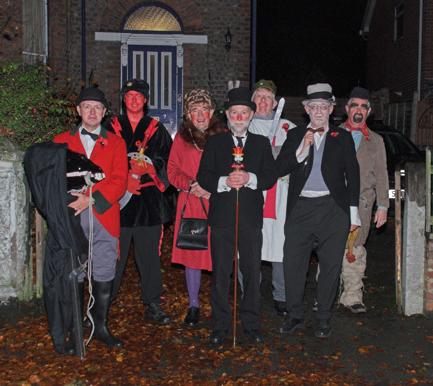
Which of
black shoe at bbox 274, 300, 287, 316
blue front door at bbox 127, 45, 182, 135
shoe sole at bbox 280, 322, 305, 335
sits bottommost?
shoe sole at bbox 280, 322, 305, 335

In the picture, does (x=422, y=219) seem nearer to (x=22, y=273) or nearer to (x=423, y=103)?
(x=22, y=273)

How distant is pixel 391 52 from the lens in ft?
81.9

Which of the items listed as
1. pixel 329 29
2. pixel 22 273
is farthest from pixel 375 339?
pixel 329 29

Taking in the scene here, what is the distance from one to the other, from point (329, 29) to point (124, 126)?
36.5 metres

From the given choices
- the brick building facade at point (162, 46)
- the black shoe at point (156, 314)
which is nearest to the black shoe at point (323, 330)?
the black shoe at point (156, 314)

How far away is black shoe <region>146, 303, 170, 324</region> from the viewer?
645 centimetres

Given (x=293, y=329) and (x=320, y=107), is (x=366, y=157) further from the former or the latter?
(x=293, y=329)

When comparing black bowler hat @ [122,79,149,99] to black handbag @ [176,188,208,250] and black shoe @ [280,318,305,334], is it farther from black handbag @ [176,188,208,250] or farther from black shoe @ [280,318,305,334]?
black shoe @ [280,318,305,334]

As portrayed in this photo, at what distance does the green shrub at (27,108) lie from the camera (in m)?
7.20

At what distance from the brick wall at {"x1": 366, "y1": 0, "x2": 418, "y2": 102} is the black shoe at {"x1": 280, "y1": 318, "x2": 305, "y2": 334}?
16.9m

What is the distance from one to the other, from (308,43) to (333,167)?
36.4m

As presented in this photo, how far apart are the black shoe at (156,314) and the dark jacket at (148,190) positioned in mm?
855

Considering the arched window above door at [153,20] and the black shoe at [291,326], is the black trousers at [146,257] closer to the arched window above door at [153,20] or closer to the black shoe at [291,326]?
the black shoe at [291,326]

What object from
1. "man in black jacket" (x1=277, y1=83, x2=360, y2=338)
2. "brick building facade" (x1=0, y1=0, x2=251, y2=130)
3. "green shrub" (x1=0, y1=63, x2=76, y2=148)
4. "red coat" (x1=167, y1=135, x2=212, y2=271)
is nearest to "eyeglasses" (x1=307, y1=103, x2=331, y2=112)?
"man in black jacket" (x1=277, y1=83, x2=360, y2=338)
